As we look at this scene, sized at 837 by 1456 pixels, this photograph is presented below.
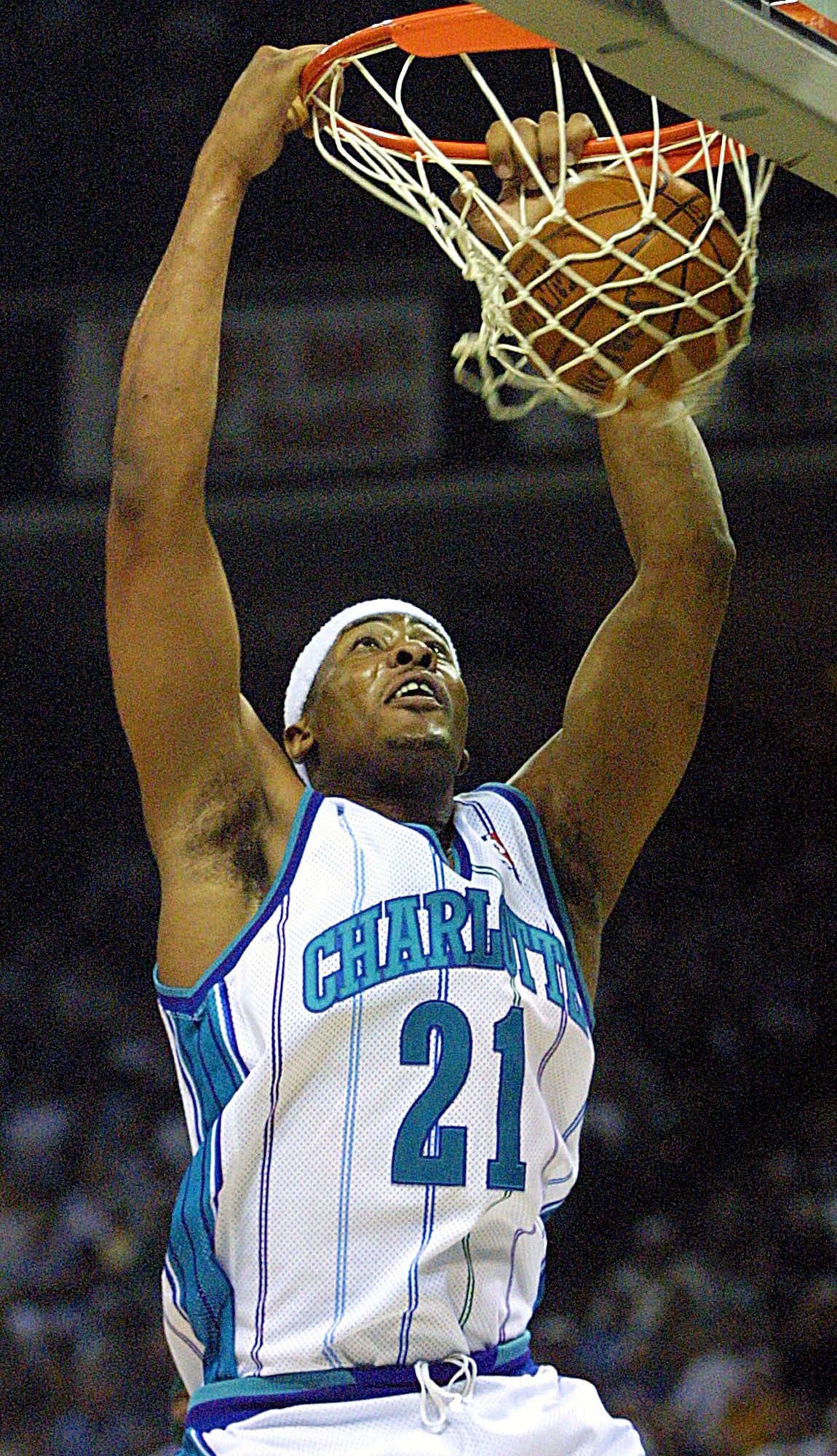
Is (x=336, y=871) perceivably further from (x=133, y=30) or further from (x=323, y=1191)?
(x=133, y=30)

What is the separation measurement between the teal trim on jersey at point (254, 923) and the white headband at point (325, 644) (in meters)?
0.34

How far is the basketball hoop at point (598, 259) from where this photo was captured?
207cm

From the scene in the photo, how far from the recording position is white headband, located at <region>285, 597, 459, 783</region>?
9.01ft

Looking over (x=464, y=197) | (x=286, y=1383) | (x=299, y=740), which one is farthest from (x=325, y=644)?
(x=286, y=1383)

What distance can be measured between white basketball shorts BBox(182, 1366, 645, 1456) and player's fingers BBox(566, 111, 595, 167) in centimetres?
146

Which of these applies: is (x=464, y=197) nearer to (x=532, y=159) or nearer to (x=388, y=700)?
(x=532, y=159)

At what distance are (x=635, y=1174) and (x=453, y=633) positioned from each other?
193 cm

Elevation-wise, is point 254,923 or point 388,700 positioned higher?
point 388,700

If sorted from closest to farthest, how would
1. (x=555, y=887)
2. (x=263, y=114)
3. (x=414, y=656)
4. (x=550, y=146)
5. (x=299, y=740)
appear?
(x=550, y=146)
(x=263, y=114)
(x=555, y=887)
(x=414, y=656)
(x=299, y=740)

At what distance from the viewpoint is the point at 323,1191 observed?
209 centimetres

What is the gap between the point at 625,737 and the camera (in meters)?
2.62

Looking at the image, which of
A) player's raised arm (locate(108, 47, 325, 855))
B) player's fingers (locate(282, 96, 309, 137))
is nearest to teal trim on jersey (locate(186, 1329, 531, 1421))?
player's raised arm (locate(108, 47, 325, 855))

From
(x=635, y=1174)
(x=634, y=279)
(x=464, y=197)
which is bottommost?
(x=635, y=1174)

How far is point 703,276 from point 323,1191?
3.84 feet
